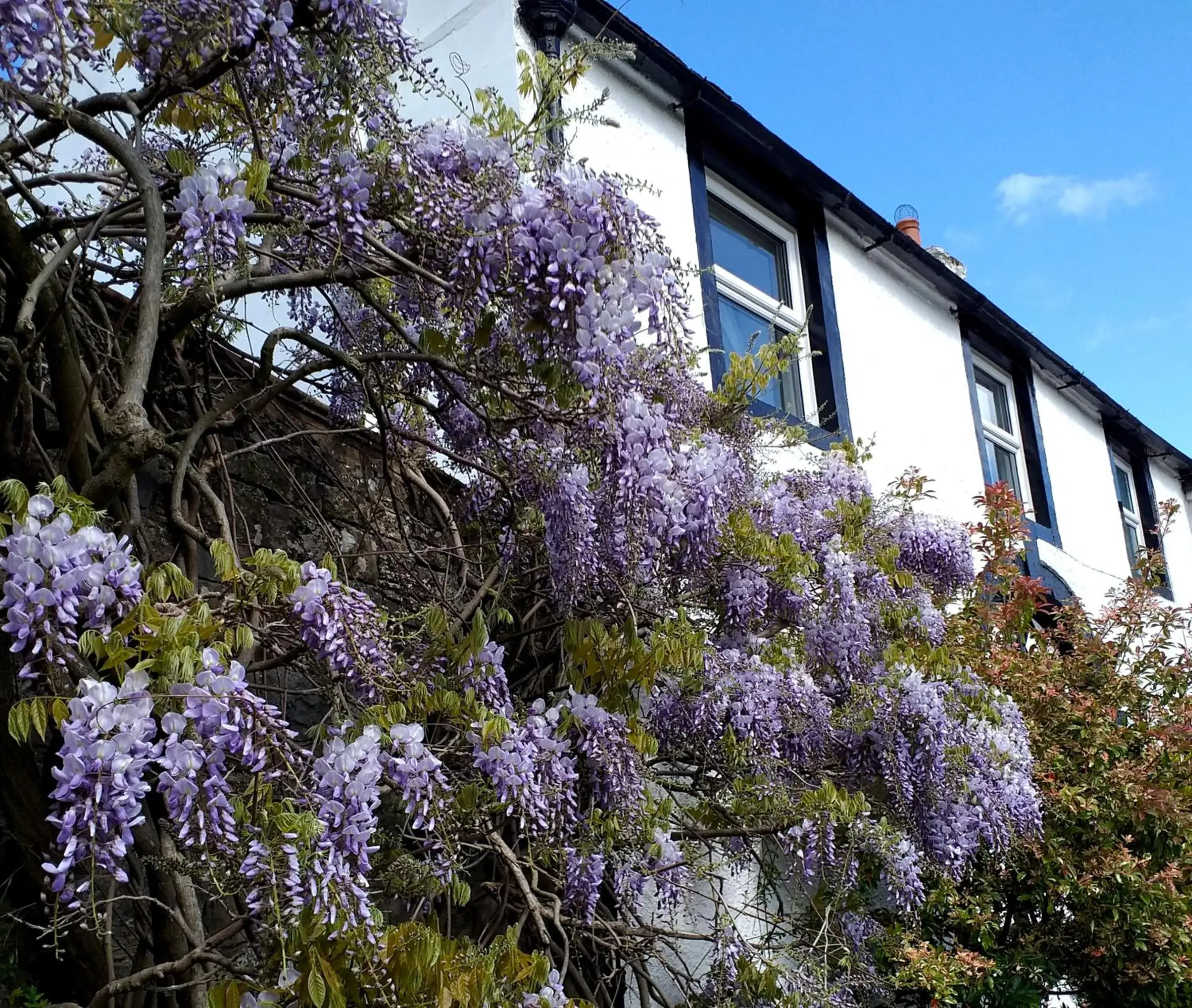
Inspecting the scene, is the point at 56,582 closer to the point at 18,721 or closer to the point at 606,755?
the point at 18,721

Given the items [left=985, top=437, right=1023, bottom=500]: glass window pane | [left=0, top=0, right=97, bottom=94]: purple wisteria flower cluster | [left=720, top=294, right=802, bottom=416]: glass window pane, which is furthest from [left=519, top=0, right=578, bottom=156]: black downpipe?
[left=985, top=437, right=1023, bottom=500]: glass window pane

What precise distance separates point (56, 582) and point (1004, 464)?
8.00 meters

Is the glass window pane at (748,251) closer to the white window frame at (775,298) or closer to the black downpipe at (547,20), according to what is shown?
the white window frame at (775,298)

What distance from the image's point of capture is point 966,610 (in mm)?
5332

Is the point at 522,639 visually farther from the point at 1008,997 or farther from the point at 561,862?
the point at 1008,997

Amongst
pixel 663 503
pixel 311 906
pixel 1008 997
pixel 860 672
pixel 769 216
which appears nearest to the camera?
pixel 311 906

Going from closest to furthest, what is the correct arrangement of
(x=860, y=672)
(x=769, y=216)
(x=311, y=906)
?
(x=311, y=906)
(x=860, y=672)
(x=769, y=216)

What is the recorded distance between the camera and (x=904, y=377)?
23.9 ft

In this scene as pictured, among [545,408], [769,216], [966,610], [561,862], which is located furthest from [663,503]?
[769,216]

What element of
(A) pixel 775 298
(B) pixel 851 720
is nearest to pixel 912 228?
(A) pixel 775 298

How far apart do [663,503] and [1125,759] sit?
321 cm

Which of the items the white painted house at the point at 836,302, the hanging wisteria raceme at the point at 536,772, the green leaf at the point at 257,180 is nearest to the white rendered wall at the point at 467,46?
the white painted house at the point at 836,302

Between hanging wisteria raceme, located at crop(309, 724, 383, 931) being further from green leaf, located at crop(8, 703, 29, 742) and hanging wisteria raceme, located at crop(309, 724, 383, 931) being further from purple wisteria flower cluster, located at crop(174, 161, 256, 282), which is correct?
purple wisteria flower cluster, located at crop(174, 161, 256, 282)

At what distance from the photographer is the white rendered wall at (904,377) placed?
6863 millimetres
